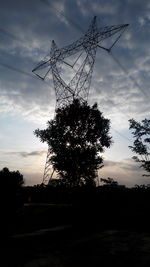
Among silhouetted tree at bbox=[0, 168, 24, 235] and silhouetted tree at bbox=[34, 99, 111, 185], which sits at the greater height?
silhouetted tree at bbox=[34, 99, 111, 185]

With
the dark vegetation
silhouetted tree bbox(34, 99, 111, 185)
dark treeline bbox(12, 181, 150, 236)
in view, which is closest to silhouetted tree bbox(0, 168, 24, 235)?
the dark vegetation

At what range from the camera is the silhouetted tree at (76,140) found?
3581cm

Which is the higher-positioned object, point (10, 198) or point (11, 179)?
point (11, 179)

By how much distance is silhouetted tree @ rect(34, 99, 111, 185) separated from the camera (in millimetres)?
35812

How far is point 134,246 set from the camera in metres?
9.76

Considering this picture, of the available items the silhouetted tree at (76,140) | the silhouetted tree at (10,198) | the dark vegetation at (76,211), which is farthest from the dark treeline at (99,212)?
the silhouetted tree at (76,140)

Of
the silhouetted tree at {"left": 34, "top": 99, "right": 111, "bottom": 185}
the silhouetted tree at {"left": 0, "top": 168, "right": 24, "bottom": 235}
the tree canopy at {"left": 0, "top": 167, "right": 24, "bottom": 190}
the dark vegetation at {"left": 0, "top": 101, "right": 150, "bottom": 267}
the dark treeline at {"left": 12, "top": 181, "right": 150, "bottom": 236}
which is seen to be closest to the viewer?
the dark vegetation at {"left": 0, "top": 101, "right": 150, "bottom": 267}

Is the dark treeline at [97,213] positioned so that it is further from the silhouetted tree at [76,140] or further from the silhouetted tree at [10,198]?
Answer: the silhouetted tree at [76,140]

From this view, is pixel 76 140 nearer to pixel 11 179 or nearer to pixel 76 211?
pixel 76 211

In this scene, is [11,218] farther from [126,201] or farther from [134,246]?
[126,201]

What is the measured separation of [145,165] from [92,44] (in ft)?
56.8

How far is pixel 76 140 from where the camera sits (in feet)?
120

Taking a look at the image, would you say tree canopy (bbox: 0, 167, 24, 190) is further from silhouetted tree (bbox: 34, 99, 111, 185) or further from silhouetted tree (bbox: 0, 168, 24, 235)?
silhouetted tree (bbox: 34, 99, 111, 185)

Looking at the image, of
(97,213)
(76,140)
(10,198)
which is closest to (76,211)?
(97,213)
